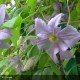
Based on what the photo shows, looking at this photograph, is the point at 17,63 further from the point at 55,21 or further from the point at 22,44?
the point at 55,21

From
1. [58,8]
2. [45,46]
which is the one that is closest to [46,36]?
[45,46]

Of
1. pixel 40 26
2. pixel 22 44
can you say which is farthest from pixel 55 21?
pixel 22 44

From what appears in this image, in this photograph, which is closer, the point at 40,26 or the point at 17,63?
the point at 40,26

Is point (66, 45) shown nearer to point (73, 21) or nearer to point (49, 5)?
point (73, 21)

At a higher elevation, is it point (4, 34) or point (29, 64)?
point (4, 34)

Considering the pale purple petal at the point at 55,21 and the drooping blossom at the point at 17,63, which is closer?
the pale purple petal at the point at 55,21

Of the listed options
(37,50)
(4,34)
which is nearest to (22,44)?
(37,50)

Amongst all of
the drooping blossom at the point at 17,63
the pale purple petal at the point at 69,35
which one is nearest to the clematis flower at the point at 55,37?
the pale purple petal at the point at 69,35

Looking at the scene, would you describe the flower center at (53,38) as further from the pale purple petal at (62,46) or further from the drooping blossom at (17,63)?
the drooping blossom at (17,63)
